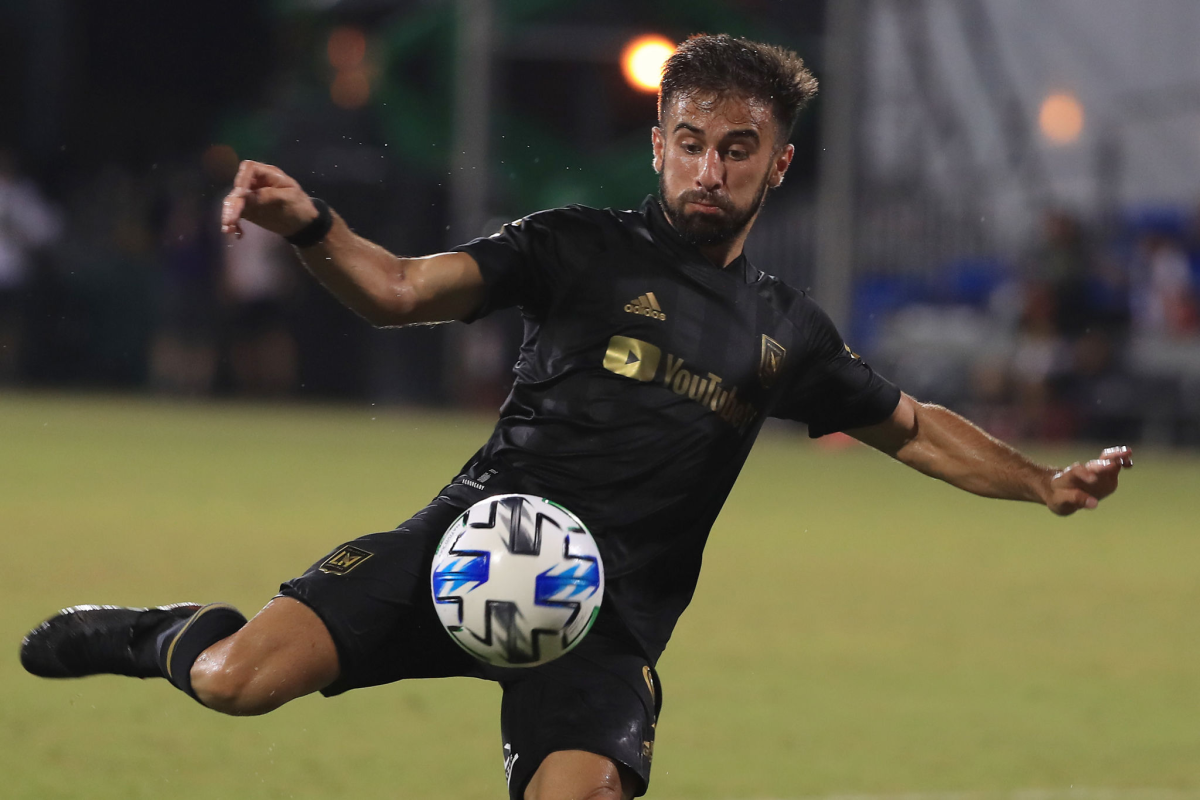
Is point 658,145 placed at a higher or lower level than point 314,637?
higher

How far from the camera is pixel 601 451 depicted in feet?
15.3

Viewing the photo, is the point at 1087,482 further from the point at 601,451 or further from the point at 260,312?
the point at 260,312

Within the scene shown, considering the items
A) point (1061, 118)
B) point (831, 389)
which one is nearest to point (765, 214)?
point (1061, 118)

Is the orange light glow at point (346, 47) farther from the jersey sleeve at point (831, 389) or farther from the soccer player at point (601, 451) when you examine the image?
the soccer player at point (601, 451)

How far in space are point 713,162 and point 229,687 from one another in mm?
1760

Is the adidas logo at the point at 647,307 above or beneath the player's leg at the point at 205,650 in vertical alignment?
above

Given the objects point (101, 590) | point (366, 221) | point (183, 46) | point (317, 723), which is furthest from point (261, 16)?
point (317, 723)

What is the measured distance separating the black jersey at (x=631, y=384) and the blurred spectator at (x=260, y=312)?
1540 cm

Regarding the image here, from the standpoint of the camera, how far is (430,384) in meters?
21.6

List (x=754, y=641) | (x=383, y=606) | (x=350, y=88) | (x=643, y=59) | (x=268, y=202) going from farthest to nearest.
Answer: (x=350, y=88), (x=643, y=59), (x=754, y=641), (x=383, y=606), (x=268, y=202)

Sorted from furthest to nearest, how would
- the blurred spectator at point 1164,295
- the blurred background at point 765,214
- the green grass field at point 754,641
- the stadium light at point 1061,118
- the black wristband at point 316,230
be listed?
the stadium light at point 1061,118, the blurred background at point 765,214, the blurred spectator at point 1164,295, the green grass field at point 754,641, the black wristband at point 316,230

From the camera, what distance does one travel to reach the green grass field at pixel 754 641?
20.7 ft

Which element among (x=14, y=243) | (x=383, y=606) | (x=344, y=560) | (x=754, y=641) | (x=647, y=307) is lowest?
(x=754, y=641)

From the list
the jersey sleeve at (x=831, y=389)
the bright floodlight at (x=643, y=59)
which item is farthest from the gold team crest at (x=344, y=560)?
the bright floodlight at (x=643, y=59)
